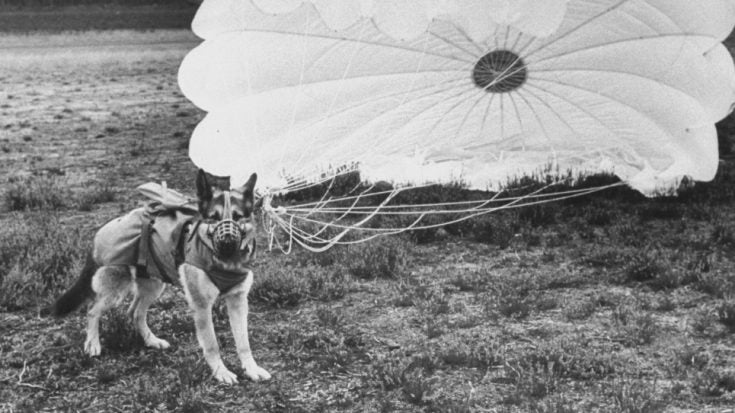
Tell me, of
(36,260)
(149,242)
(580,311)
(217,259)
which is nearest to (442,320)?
(580,311)

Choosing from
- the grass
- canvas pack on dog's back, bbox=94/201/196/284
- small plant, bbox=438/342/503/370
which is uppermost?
the grass

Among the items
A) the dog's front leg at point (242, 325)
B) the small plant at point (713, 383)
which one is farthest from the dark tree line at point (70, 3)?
the small plant at point (713, 383)

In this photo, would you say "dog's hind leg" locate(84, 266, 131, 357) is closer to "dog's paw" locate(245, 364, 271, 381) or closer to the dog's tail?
the dog's tail

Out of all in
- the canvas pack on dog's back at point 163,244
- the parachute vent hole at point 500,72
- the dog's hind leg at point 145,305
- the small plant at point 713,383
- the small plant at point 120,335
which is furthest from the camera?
the parachute vent hole at point 500,72

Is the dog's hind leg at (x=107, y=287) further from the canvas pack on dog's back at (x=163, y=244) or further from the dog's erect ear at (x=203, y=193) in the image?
the dog's erect ear at (x=203, y=193)

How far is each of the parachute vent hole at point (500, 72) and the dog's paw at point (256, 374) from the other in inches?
221

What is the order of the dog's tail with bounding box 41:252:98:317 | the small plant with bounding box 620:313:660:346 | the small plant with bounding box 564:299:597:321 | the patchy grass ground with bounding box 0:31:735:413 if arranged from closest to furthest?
the patchy grass ground with bounding box 0:31:735:413, the dog's tail with bounding box 41:252:98:317, the small plant with bounding box 620:313:660:346, the small plant with bounding box 564:299:597:321

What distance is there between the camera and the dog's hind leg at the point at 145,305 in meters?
5.96

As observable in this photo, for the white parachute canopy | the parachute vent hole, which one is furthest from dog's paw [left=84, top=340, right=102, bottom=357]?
the parachute vent hole

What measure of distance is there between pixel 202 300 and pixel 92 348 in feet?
A: 4.01

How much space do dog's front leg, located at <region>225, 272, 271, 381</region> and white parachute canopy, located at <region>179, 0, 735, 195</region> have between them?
11.1 feet

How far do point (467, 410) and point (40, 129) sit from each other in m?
14.5

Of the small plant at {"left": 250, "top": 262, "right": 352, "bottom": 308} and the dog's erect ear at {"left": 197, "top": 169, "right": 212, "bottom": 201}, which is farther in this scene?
the small plant at {"left": 250, "top": 262, "right": 352, "bottom": 308}

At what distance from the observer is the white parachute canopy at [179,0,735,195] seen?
30.5ft
